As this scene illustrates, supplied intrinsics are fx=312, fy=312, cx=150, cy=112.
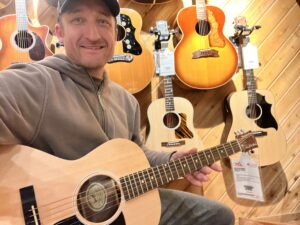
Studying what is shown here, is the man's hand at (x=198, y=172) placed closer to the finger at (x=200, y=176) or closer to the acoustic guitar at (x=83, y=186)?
the finger at (x=200, y=176)

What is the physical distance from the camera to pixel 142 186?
39.5 inches

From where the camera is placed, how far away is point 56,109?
1.00m

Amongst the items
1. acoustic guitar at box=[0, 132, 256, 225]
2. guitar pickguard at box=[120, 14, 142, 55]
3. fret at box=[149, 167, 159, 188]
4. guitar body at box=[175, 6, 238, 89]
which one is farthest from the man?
guitar body at box=[175, 6, 238, 89]

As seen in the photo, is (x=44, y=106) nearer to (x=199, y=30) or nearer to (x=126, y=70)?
(x=126, y=70)

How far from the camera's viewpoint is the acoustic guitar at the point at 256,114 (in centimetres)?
203

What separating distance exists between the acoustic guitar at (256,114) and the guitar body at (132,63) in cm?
62

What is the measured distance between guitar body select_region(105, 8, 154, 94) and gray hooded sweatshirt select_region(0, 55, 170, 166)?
0.54 metres

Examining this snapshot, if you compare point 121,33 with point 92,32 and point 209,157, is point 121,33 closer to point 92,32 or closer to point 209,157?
point 92,32

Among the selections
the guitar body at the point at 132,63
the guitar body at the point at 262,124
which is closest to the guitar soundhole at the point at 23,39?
the guitar body at the point at 132,63

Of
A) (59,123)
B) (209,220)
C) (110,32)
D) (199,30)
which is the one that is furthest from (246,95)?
(59,123)

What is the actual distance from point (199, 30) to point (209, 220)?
1.20m

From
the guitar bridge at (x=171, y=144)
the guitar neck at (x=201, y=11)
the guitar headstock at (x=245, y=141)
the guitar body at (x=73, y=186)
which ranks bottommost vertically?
the guitar bridge at (x=171, y=144)

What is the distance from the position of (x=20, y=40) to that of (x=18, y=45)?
0.10 ft

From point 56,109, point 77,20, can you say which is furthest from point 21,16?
point 56,109
